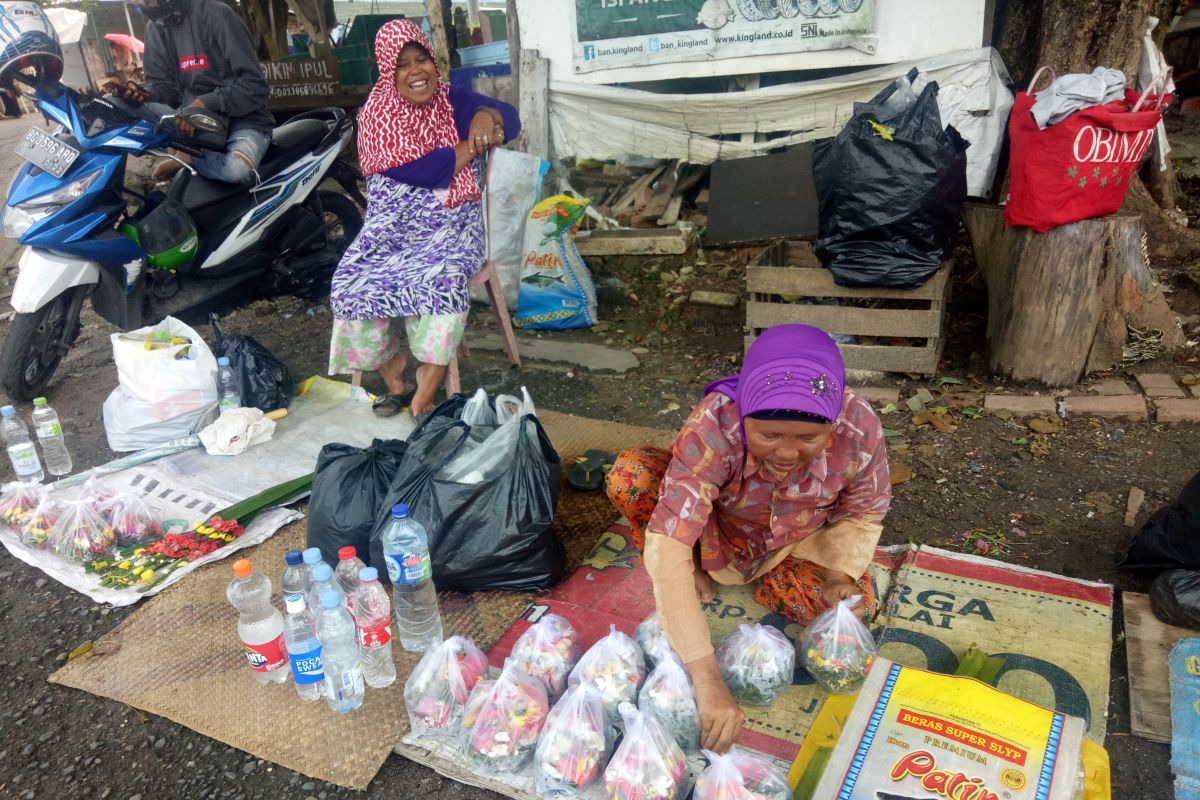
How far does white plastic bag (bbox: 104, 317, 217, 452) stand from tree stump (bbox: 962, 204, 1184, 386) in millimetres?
3452

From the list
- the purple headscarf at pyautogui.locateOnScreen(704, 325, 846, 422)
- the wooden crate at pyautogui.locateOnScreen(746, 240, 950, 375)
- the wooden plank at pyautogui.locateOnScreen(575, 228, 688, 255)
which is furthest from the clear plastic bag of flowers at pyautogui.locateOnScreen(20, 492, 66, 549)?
the wooden plank at pyautogui.locateOnScreen(575, 228, 688, 255)

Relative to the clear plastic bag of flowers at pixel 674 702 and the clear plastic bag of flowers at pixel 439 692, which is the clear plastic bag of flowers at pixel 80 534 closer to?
the clear plastic bag of flowers at pixel 439 692

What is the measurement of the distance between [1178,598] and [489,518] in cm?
189

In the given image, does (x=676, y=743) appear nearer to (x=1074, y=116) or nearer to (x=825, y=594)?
(x=825, y=594)

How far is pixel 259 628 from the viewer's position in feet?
6.98

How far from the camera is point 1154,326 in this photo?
3.56 metres

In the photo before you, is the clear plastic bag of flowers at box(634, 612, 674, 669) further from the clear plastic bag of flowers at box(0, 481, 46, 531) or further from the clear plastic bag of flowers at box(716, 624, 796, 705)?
the clear plastic bag of flowers at box(0, 481, 46, 531)

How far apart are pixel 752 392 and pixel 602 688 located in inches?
30.9

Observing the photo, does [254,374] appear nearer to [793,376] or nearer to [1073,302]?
[793,376]

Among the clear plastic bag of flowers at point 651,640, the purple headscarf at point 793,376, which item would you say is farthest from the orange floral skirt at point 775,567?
the purple headscarf at point 793,376

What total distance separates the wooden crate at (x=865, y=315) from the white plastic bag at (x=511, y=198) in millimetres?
1432

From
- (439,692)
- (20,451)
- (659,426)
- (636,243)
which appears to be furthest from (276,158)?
(439,692)

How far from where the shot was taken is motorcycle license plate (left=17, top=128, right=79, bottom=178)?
143 inches

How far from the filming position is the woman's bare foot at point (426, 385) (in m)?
3.38
